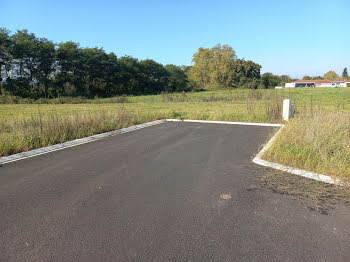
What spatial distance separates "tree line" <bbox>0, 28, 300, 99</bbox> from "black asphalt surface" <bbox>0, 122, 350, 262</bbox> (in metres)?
23.0

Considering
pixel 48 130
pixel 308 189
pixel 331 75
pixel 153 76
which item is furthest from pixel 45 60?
pixel 331 75

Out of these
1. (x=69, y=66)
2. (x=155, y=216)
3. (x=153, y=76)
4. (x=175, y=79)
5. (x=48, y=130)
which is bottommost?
(x=155, y=216)

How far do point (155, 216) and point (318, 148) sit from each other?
3637 mm

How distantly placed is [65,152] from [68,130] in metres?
1.96

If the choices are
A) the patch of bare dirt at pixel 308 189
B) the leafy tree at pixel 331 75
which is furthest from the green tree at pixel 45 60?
the leafy tree at pixel 331 75

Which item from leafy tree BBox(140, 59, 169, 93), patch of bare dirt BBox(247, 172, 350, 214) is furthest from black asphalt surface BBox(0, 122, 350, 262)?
leafy tree BBox(140, 59, 169, 93)

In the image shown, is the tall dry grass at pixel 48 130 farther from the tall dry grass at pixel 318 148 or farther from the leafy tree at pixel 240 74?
the leafy tree at pixel 240 74

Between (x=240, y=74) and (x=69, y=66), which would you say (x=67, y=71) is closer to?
(x=69, y=66)

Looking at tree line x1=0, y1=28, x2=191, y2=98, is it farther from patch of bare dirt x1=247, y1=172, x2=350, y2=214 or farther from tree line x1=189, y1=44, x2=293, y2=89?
patch of bare dirt x1=247, y1=172, x2=350, y2=214

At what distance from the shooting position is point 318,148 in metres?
4.64

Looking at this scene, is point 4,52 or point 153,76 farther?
point 153,76

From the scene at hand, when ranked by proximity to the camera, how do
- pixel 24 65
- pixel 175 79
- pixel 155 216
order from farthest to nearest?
pixel 175 79 < pixel 24 65 < pixel 155 216

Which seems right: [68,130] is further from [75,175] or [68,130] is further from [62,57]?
[62,57]

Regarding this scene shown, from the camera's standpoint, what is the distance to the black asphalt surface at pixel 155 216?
2.18 metres
